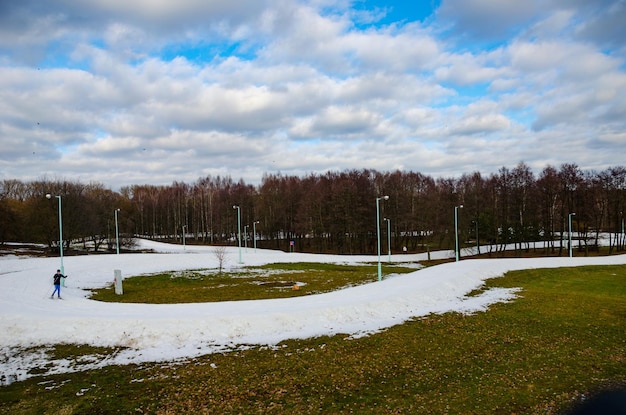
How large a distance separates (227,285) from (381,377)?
21622mm

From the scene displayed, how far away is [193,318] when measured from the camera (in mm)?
18297

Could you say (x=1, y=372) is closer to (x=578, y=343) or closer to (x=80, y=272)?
(x=578, y=343)

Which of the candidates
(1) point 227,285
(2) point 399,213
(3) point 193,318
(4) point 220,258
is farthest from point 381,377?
(2) point 399,213

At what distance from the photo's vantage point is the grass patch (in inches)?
1056

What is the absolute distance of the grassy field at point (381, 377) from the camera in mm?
11016

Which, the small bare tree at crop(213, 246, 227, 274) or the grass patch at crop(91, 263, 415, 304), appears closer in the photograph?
the grass patch at crop(91, 263, 415, 304)

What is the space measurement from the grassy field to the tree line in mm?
41538

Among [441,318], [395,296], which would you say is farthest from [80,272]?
[441,318]

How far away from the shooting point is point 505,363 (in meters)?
14.1

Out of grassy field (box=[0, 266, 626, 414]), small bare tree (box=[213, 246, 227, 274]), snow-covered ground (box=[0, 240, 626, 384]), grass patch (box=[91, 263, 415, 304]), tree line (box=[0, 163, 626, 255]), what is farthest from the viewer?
tree line (box=[0, 163, 626, 255])

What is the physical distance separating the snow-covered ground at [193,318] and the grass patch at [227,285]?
320 cm

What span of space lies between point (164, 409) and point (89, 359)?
597cm

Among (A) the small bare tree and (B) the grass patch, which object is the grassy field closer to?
(B) the grass patch

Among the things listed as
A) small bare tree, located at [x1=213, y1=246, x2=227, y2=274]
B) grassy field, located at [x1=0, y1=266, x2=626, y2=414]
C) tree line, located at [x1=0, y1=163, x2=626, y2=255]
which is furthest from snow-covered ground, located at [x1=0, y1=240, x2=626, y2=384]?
tree line, located at [x1=0, y1=163, x2=626, y2=255]
